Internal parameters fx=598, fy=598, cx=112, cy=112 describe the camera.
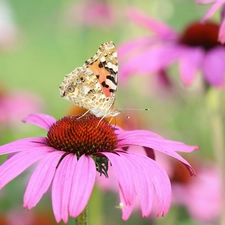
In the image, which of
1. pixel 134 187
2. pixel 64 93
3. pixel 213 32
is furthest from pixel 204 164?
pixel 134 187

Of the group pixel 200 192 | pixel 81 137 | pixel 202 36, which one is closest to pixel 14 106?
pixel 200 192

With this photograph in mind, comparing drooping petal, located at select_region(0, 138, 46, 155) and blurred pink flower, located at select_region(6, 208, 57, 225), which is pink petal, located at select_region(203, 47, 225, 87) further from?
blurred pink flower, located at select_region(6, 208, 57, 225)

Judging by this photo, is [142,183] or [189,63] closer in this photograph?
[142,183]

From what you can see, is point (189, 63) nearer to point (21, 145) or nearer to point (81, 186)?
point (21, 145)

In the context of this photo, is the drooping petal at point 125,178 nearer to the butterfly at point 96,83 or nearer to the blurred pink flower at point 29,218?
the butterfly at point 96,83

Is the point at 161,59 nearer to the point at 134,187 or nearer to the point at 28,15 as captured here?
the point at 134,187

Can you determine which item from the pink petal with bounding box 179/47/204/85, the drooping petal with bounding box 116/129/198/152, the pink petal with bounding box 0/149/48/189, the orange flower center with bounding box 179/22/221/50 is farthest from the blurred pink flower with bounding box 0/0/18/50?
the pink petal with bounding box 0/149/48/189

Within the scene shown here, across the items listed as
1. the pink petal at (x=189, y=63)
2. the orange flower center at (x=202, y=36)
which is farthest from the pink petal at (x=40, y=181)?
the orange flower center at (x=202, y=36)
